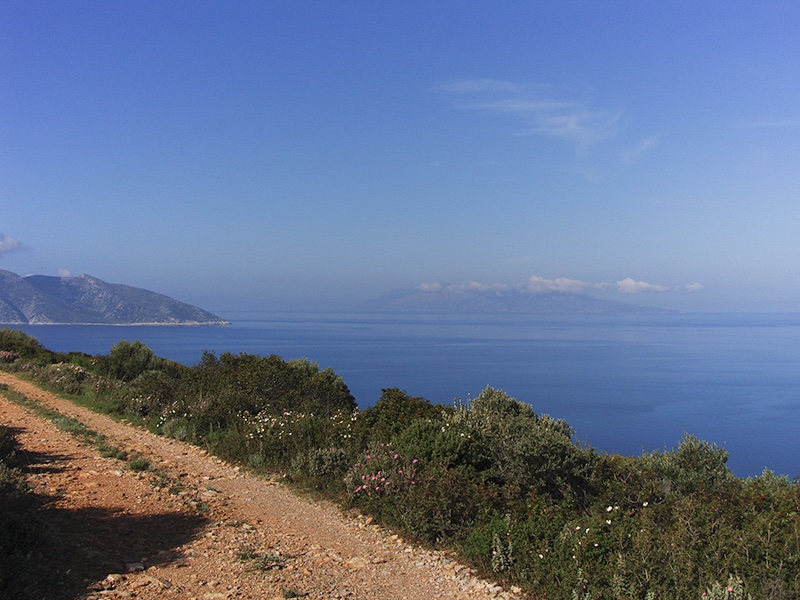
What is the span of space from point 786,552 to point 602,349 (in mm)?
99113

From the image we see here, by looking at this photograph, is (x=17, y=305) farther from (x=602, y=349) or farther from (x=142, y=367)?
(x=142, y=367)

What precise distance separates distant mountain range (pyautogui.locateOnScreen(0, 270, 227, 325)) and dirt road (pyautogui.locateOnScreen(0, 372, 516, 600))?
15700 cm

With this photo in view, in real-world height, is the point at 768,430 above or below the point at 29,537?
below

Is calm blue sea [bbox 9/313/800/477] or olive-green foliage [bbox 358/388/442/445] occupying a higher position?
olive-green foliage [bbox 358/388/442/445]

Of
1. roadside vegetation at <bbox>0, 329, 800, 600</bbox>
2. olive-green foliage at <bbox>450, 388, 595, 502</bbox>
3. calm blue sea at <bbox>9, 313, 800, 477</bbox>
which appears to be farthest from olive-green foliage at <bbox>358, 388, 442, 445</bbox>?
calm blue sea at <bbox>9, 313, 800, 477</bbox>

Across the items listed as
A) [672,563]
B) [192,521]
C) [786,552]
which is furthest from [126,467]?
[786,552]

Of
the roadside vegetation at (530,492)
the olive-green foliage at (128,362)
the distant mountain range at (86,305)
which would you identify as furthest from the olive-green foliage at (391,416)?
the distant mountain range at (86,305)

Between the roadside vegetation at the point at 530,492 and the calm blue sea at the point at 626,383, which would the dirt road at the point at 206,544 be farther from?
the calm blue sea at the point at 626,383

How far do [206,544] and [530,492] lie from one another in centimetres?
364

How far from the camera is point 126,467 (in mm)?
9281

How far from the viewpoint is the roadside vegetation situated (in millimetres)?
4938

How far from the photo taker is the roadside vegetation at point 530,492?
494cm

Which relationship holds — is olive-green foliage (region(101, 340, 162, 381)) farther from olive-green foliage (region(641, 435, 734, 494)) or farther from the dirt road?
olive-green foliage (region(641, 435, 734, 494))

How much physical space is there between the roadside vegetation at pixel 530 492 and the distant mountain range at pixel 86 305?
514 feet
